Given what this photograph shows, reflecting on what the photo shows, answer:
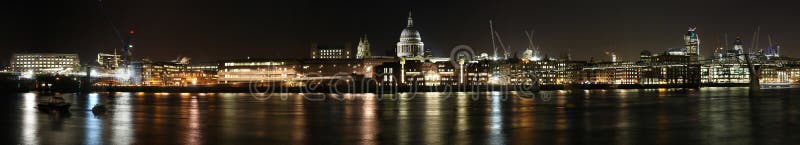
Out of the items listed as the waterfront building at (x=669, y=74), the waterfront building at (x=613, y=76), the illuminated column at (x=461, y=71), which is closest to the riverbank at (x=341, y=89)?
the waterfront building at (x=669, y=74)

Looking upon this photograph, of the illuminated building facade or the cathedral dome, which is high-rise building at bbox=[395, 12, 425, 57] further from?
the illuminated building facade

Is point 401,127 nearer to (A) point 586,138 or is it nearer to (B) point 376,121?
(B) point 376,121

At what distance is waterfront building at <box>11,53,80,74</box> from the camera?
170 metres

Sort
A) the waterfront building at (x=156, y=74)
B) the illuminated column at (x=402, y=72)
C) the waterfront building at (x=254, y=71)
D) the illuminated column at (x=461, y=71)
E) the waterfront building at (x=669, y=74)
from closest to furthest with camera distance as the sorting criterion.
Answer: the illuminated column at (x=402, y=72), the waterfront building at (x=254, y=71), the waterfront building at (x=669, y=74), the illuminated column at (x=461, y=71), the waterfront building at (x=156, y=74)

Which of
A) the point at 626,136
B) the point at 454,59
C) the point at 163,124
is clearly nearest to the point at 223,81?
the point at 454,59

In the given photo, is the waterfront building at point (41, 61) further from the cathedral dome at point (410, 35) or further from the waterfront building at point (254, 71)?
the cathedral dome at point (410, 35)

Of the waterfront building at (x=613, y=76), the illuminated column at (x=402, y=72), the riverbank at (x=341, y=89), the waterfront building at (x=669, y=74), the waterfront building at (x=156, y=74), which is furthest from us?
the waterfront building at (x=613, y=76)

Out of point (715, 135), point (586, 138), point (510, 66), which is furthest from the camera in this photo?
point (510, 66)

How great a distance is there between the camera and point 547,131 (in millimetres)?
28812

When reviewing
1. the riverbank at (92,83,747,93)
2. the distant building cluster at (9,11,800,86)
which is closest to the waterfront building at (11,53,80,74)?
the distant building cluster at (9,11,800,86)

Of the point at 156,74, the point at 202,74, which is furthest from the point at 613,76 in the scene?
the point at 156,74

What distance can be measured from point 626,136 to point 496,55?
173 m

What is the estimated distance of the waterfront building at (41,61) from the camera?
559 feet

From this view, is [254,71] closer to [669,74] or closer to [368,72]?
[368,72]
